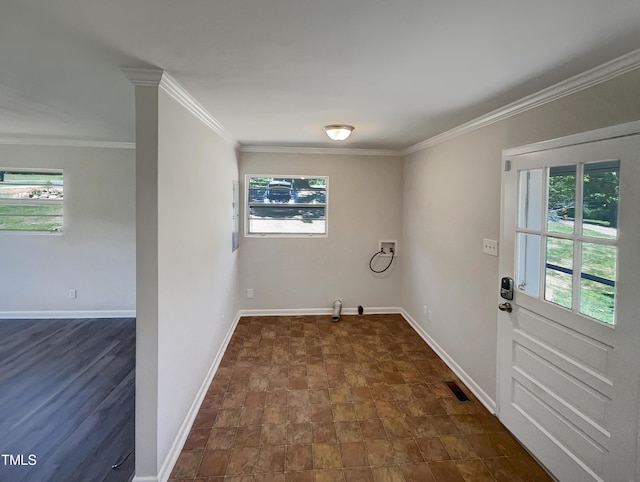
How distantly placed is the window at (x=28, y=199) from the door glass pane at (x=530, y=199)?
535 centimetres

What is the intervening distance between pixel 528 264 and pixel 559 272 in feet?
0.87

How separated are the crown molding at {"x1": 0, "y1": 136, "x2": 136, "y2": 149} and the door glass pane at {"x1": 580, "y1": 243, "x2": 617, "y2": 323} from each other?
493cm

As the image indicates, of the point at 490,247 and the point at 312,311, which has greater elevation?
the point at 490,247

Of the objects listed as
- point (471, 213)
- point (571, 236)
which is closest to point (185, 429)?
point (571, 236)

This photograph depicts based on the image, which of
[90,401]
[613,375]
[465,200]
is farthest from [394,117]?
[90,401]

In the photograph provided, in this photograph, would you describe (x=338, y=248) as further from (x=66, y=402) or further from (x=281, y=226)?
(x=66, y=402)

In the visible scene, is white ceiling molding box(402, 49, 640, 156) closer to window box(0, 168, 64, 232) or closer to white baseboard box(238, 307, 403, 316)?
white baseboard box(238, 307, 403, 316)

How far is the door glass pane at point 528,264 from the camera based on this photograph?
2092 millimetres

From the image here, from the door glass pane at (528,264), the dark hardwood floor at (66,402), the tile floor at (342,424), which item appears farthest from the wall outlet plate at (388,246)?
the dark hardwood floor at (66,402)

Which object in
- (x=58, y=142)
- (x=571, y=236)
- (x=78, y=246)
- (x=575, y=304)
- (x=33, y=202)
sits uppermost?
(x=58, y=142)

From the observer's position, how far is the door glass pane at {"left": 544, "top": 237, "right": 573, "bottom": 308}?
6.05ft

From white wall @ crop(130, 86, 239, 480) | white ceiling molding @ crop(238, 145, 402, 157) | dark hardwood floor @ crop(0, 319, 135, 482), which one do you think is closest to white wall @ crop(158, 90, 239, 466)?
white wall @ crop(130, 86, 239, 480)

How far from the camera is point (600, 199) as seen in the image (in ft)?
5.44

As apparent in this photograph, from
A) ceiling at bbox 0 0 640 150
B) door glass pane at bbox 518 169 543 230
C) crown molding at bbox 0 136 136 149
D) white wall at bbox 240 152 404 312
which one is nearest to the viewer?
ceiling at bbox 0 0 640 150
